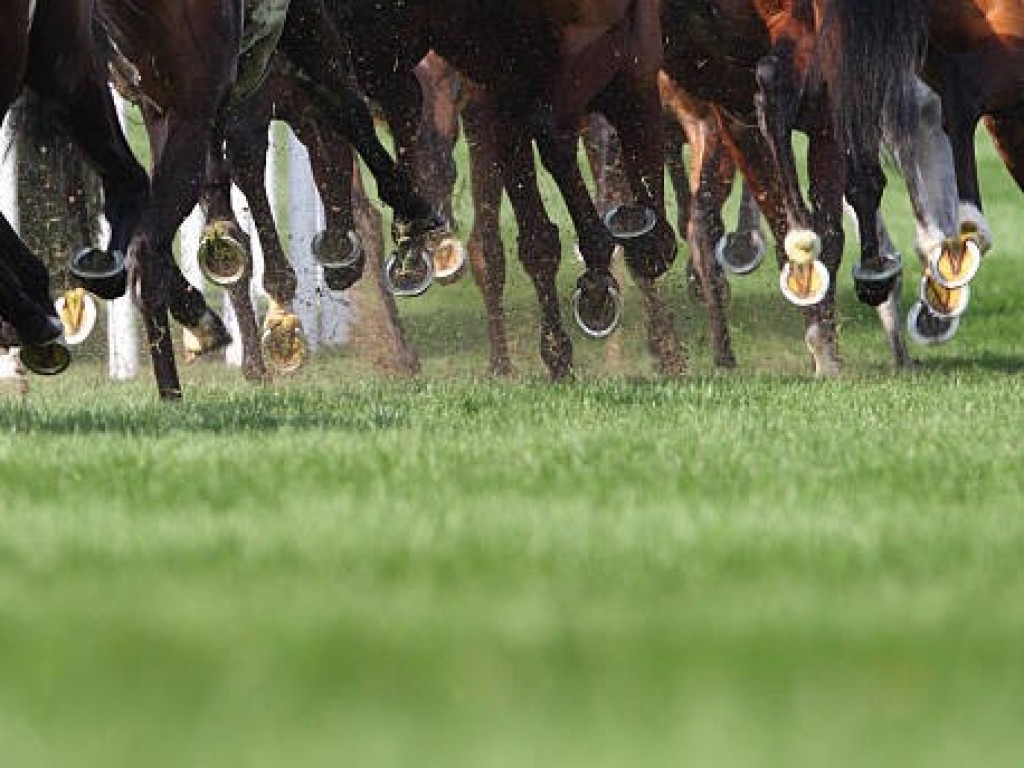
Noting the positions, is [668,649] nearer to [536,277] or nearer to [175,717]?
[175,717]

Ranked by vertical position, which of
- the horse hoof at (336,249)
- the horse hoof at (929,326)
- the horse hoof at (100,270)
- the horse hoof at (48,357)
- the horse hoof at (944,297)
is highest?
the horse hoof at (100,270)

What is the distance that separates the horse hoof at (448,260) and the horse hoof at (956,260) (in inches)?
101

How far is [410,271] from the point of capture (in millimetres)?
10930

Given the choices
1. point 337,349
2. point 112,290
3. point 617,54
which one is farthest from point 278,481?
point 337,349

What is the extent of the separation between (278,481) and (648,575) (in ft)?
4.78

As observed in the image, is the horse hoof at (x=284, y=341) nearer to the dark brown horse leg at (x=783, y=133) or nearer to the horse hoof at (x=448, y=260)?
the horse hoof at (x=448, y=260)

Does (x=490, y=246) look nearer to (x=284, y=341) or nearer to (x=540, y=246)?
(x=284, y=341)

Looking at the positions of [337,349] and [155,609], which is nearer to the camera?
[155,609]

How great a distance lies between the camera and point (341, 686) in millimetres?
3129

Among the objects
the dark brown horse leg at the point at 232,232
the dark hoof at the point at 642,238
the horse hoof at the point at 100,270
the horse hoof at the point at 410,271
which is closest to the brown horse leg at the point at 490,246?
the horse hoof at the point at 410,271

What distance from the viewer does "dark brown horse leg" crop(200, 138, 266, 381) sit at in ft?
31.8

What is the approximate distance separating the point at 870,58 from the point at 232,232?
246 centimetres

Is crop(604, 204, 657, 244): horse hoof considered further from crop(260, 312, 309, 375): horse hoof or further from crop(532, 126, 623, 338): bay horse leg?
crop(260, 312, 309, 375): horse hoof

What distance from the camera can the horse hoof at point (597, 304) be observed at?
34.2 ft
